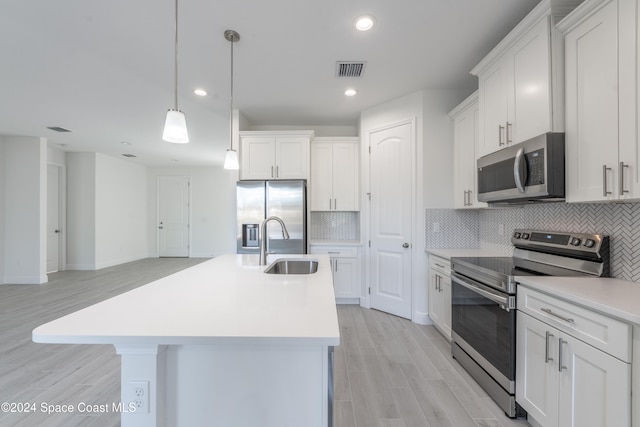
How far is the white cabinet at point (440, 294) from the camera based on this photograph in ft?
8.51

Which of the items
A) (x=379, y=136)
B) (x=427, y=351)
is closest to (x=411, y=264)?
Result: (x=427, y=351)

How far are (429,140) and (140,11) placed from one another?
2.88m

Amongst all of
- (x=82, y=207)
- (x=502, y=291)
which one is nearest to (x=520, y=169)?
(x=502, y=291)

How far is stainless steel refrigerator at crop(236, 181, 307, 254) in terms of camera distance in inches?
137

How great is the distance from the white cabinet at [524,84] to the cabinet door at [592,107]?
0.07 metres

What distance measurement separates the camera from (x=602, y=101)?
1395 mm

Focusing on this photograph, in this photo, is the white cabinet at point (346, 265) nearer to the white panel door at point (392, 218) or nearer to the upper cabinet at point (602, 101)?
the white panel door at point (392, 218)

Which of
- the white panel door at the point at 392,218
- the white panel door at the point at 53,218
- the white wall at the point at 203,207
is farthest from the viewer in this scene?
the white wall at the point at 203,207

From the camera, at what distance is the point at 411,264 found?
3.20m

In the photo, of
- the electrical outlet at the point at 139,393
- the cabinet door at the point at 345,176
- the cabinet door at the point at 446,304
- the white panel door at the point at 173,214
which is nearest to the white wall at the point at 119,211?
the white panel door at the point at 173,214

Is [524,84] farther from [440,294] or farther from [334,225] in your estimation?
[334,225]

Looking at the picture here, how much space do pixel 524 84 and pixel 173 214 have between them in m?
8.15

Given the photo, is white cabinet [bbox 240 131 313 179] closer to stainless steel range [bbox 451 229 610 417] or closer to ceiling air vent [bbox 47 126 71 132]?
stainless steel range [bbox 451 229 610 417]

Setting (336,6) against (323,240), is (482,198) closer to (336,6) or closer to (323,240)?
(336,6)
